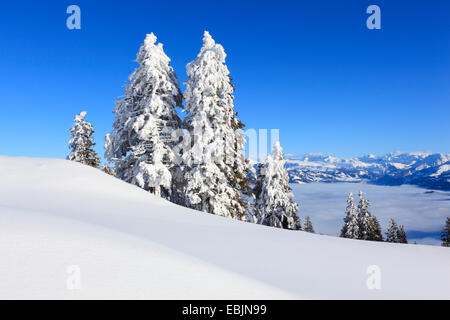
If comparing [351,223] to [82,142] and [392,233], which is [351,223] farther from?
[82,142]

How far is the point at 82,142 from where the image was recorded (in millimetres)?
26562

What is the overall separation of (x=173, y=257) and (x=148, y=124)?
1281cm

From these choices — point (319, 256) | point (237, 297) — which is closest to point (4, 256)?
Result: point (237, 297)

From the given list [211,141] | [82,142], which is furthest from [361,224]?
[82,142]

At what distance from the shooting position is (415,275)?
4.59 meters

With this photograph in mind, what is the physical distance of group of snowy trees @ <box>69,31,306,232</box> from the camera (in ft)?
49.3

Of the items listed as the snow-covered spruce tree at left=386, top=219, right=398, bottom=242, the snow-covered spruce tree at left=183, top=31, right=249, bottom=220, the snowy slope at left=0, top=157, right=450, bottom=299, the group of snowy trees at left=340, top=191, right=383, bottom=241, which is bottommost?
the snow-covered spruce tree at left=386, top=219, right=398, bottom=242

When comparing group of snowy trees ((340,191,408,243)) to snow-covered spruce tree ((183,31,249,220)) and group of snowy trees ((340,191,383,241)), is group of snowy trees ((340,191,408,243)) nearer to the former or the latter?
group of snowy trees ((340,191,383,241))

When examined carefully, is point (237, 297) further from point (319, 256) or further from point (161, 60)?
point (161, 60)

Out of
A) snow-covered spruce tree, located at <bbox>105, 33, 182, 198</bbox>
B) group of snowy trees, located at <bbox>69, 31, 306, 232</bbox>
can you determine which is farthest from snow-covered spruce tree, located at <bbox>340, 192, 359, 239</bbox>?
snow-covered spruce tree, located at <bbox>105, 33, 182, 198</bbox>

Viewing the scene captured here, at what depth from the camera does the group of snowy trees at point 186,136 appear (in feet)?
49.3

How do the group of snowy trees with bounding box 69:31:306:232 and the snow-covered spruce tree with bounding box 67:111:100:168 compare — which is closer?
the group of snowy trees with bounding box 69:31:306:232

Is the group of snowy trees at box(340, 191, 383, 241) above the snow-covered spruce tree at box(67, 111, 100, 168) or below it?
below

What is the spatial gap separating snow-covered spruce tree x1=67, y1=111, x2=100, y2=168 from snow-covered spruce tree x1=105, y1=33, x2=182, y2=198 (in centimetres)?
1090
